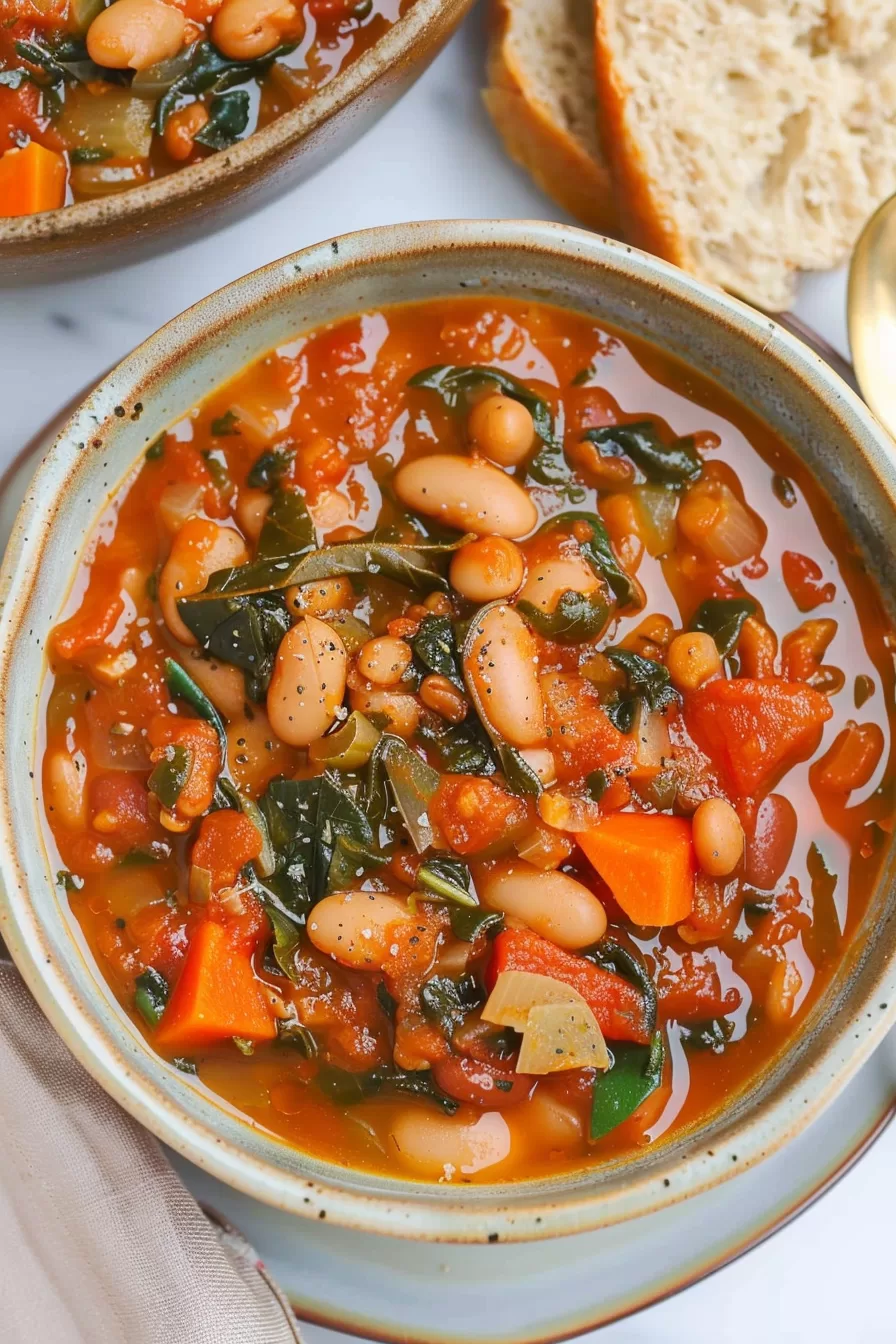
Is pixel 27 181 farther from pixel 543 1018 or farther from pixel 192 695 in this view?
pixel 543 1018

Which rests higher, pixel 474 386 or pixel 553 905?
pixel 474 386

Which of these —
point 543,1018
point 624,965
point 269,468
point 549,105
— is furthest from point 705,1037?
point 549,105

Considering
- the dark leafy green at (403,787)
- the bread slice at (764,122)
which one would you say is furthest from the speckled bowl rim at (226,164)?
the dark leafy green at (403,787)

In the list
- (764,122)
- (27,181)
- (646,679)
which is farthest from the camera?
(764,122)

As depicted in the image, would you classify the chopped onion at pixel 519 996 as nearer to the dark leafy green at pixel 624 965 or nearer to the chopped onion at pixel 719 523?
the dark leafy green at pixel 624 965

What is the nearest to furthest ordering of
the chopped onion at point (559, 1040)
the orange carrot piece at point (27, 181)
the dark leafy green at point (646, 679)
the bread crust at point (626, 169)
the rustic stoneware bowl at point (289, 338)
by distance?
the rustic stoneware bowl at point (289, 338) < the chopped onion at point (559, 1040) < the dark leafy green at point (646, 679) < the orange carrot piece at point (27, 181) < the bread crust at point (626, 169)

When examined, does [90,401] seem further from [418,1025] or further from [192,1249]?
[192,1249]
